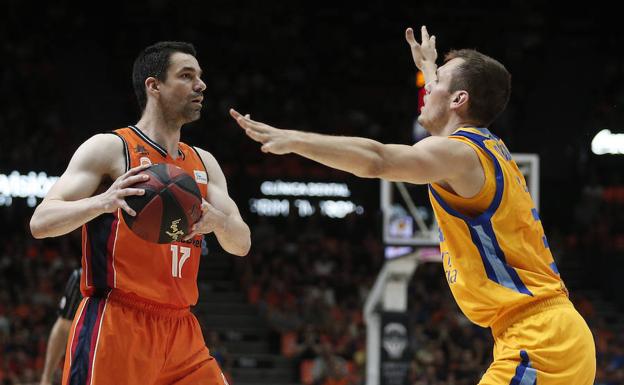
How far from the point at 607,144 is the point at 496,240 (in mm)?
16931

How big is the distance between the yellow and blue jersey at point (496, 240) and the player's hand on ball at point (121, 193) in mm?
1242

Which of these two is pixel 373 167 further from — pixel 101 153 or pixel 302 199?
pixel 302 199

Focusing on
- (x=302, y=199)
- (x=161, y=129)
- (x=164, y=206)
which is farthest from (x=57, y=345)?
(x=302, y=199)

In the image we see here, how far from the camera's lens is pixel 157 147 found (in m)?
4.51

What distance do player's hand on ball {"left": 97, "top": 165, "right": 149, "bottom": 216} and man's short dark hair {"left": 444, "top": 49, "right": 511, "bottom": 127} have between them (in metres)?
1.41

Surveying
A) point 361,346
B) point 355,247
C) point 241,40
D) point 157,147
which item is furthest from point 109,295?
point 241,40

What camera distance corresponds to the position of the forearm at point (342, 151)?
10.4 feet

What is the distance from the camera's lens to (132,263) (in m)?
4.25

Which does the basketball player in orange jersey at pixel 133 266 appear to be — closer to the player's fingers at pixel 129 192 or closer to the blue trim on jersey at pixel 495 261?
the player's fingers at pixel 129 192

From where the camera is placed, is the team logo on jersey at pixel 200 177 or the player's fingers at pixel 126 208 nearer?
the player's fingers at pixel 126 208

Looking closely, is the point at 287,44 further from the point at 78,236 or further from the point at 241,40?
the point at 78,236

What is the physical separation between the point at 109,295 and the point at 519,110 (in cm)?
1863

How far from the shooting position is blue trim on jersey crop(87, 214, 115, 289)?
4242 millimetres

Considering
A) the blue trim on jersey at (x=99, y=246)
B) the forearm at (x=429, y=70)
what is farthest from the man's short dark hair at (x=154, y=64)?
the forearm at (x=429, y=70)
